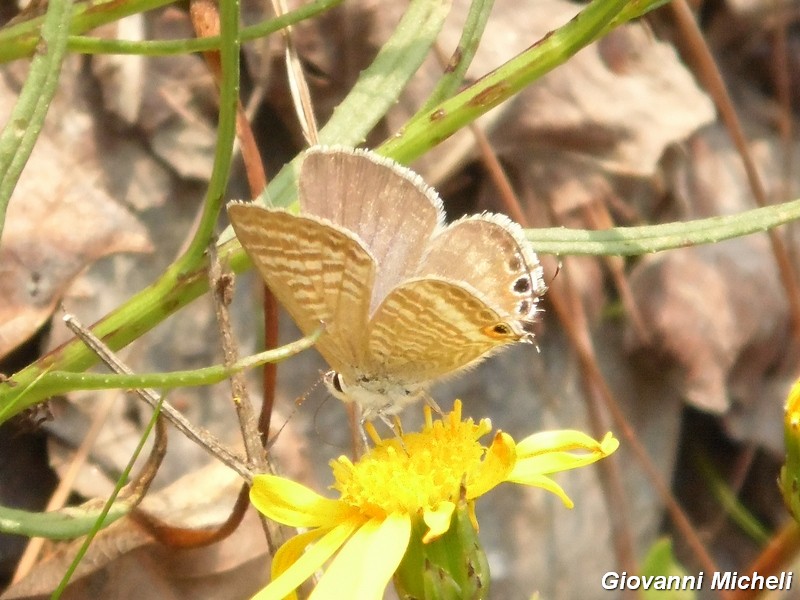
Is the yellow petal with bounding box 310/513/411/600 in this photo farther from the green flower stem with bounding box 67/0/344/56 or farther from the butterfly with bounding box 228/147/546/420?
the green flower stem with bounding box 67/0/344/56

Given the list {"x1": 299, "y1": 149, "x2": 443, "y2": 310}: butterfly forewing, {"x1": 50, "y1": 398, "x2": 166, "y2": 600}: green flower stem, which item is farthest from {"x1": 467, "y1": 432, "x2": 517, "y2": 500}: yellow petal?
{"x1": 50, "y1": 398, "x2": 166, "y2": 600}: green flower stem

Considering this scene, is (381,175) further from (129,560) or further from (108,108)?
(108,108)

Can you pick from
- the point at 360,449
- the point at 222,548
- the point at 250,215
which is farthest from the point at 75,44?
the point at 360,449

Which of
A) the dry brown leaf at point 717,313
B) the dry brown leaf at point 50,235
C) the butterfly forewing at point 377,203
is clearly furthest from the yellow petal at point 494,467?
the dry brown leaf at point 717,313

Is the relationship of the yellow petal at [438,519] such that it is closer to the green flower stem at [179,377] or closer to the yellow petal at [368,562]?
the yellow petal at [368,562]

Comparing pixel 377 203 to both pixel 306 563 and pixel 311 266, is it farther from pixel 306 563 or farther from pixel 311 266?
pixel 306 563

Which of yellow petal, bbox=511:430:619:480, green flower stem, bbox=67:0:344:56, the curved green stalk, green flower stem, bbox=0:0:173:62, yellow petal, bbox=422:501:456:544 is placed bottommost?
yellow petal, bbox=511:430:619:480
